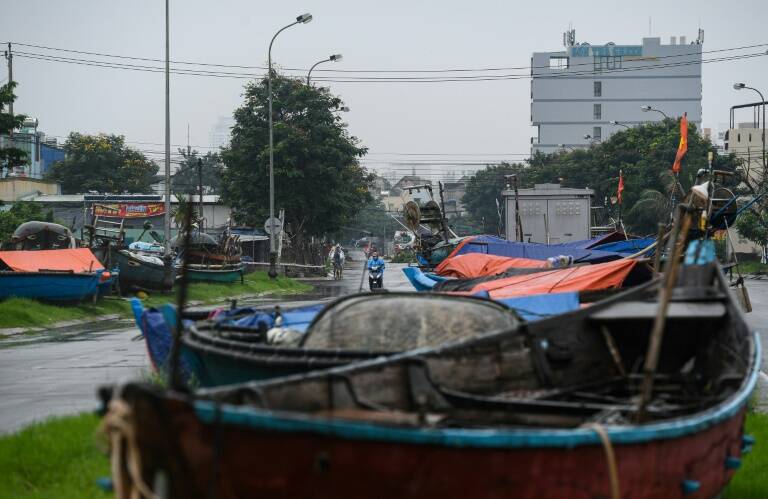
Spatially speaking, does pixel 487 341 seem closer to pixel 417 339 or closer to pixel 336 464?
pixel 417 339

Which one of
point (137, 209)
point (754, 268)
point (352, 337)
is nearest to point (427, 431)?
point (352, 337)

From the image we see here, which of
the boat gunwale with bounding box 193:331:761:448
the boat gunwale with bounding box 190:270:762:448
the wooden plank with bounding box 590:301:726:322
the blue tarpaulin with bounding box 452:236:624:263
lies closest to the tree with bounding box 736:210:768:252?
the blue tarpaulin with bounding box 452:236:624:263

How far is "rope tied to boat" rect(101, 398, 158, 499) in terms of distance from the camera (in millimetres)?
4770

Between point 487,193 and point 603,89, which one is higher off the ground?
point 603,89

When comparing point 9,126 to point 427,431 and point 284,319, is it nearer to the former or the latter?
point 284,319

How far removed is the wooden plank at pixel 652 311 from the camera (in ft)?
27.1

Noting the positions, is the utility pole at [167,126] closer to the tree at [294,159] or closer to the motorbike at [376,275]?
the motorbike at [376,275]

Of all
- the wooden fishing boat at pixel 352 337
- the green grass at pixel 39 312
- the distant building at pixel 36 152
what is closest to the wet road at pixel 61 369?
the green grass at pixel 39 312

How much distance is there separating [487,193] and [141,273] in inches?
3177

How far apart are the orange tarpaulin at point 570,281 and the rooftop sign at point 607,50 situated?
12741 centimetres

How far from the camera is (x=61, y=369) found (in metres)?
14.9

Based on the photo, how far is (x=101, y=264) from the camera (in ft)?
96.2

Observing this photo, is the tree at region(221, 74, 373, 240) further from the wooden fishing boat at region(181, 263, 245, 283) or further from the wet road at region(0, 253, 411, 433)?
the wet road at region(0, 253, 411, 433)

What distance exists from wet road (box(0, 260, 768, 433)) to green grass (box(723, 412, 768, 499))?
1.97 metres
